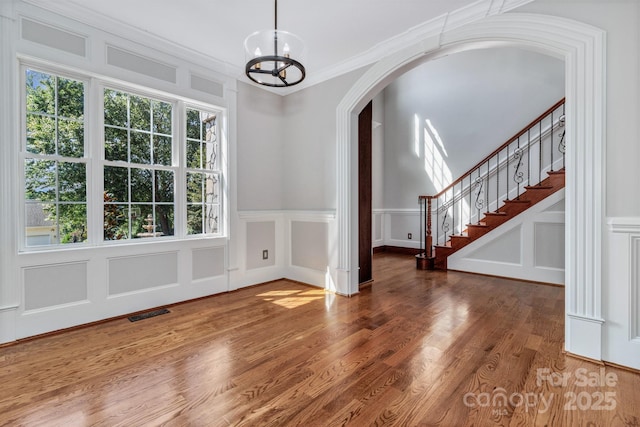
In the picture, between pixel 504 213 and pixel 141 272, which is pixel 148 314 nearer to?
pixel 141 272

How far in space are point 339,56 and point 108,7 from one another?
2.38 m

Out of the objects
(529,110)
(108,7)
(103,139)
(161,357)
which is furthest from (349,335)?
(529,110)

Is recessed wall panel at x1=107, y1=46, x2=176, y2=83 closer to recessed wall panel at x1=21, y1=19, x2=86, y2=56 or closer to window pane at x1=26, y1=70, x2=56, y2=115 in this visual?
recessed wall panel at x1=21, y1=19, x2=86, y2=56

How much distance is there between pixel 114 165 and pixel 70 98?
0.70m

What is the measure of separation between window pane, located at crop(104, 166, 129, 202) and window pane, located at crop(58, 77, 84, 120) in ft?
1.84

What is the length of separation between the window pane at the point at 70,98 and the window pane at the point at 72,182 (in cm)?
48

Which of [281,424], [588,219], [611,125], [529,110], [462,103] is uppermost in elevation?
[462,103]

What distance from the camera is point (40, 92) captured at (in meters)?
2.68

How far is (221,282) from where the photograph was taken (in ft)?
12.7

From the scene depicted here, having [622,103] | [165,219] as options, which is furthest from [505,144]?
[165,219]

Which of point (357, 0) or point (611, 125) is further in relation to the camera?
point (357, 0)

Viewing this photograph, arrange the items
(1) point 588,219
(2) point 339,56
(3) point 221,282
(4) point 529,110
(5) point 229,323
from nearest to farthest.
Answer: (1) point 588,219
(5) point 229,323
(2) point 339,56
(3) point 221,282
(4) point 529,110

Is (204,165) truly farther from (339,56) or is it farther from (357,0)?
(357,0)

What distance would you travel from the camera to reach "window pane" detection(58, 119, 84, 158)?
9.09 feet
